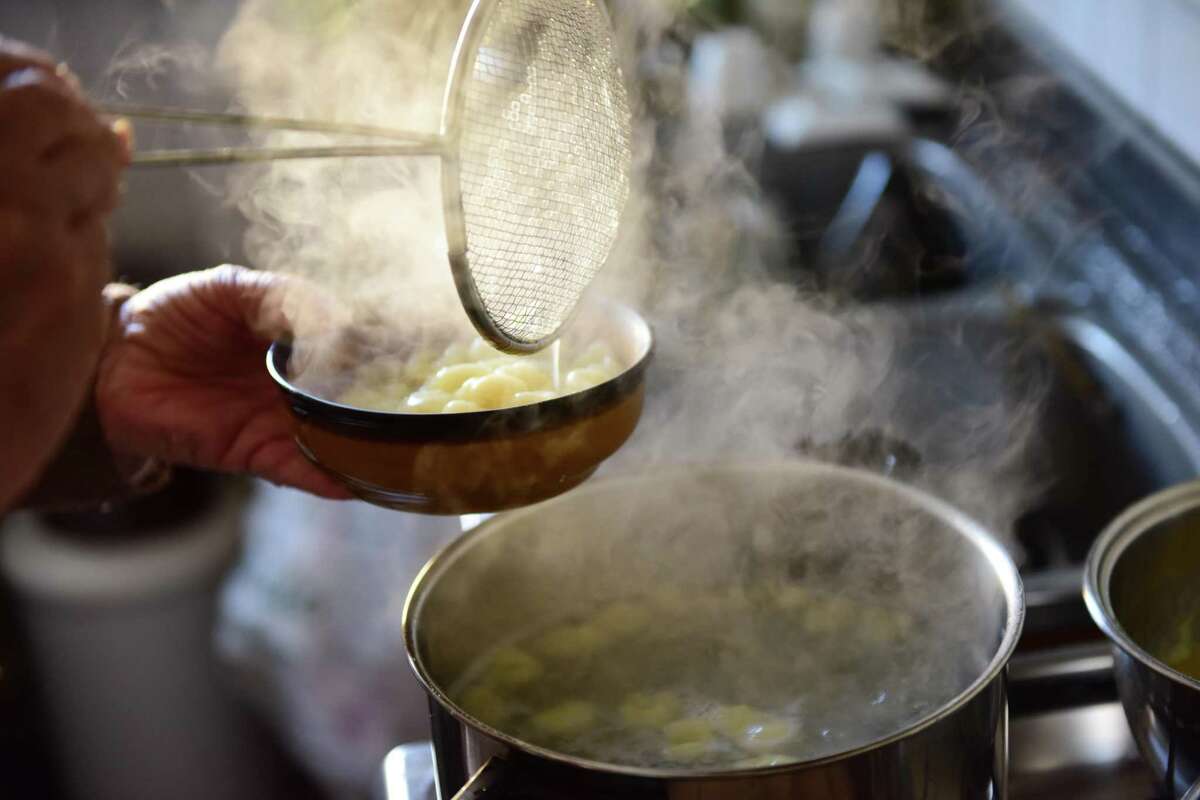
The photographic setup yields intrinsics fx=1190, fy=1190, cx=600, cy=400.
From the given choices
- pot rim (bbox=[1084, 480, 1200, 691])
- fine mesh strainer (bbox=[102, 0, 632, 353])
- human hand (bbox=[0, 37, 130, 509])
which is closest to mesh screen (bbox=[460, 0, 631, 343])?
fine mesh strainer (bbox=[102, 0, 632, 353])

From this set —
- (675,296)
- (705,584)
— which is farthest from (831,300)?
(705,584)

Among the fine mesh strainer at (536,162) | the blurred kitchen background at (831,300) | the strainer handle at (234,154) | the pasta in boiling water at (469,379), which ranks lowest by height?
the blurred kitchen background at (831,300)

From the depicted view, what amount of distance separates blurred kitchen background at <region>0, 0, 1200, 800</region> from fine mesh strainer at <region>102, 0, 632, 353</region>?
486mm

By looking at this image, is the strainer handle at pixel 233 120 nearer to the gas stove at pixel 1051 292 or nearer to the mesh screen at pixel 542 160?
the mesh screen at pixel 542 160

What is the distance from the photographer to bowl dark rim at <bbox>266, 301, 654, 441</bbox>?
2.94 feet

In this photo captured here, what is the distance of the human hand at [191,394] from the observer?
1204 millimetres

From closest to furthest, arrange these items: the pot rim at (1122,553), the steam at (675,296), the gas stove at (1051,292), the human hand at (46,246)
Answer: the human hand at (46,246) → the pot rim at (1122,553) → the gas stove at (1051,292) → the steam at (675,296)

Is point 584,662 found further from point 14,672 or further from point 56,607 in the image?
point 14,672

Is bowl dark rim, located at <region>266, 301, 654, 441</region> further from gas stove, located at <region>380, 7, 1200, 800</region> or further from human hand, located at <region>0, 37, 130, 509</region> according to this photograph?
gas stove, located at <region>380, 7, 1200, 800</region>

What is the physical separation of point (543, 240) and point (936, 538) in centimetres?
42

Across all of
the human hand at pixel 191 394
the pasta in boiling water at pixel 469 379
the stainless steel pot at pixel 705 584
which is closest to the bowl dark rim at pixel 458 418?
the pasta in boiling water at pixel 469 379

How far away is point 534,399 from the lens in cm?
98

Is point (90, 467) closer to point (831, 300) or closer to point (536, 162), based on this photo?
point (536, 162)

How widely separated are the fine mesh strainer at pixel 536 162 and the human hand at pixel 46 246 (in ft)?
0.78
